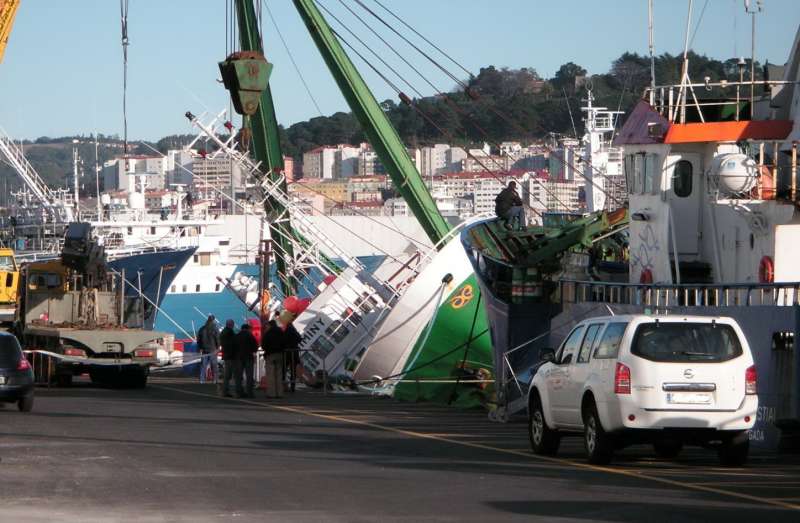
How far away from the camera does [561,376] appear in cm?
1812

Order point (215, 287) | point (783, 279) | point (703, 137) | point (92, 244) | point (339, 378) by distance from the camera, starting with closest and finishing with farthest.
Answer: point (783, 279) → point (703, 137) → point (339, 378) → point (92, 244) → point (215, 287)

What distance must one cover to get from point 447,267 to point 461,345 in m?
2.48

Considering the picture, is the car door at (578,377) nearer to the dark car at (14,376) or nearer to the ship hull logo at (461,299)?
the dark car at (14,376)

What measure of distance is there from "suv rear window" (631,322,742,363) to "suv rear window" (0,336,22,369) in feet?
41.0

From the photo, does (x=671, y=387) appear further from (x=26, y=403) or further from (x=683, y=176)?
(x=26, y=403)

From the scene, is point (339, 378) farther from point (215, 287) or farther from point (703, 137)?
point (215, 287)

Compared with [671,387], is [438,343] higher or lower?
lower

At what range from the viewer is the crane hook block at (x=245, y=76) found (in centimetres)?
3069

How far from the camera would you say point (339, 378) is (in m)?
35.5

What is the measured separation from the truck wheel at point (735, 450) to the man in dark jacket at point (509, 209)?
43.1 ft

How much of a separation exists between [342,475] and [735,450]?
14.2 ft

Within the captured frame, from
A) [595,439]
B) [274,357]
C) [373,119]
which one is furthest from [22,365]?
[373,119]

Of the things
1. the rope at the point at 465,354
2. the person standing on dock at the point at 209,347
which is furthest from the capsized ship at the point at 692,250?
the person standing on dock at the point at 209,347

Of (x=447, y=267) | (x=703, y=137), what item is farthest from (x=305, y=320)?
(x=703, y=137)
